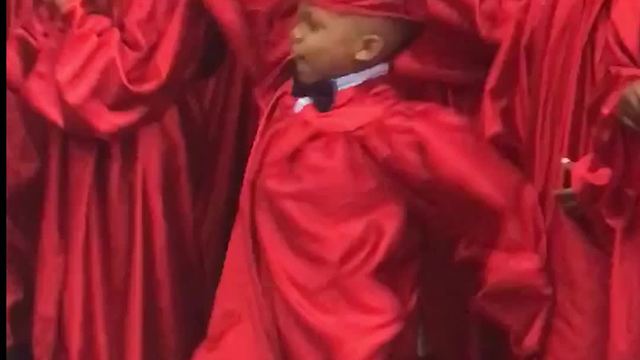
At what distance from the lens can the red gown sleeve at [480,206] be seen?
50.5 inches

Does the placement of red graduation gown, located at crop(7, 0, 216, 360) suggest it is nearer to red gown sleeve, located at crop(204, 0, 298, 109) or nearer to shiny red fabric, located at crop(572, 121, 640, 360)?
red gown sleeve, located at crop(204, 0, 298, 109)

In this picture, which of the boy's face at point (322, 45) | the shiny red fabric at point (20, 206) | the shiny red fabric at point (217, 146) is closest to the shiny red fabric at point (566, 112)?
the boy's face at point (322, 45)

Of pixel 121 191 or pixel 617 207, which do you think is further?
pixel 121 191

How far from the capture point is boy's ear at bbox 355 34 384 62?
135cm

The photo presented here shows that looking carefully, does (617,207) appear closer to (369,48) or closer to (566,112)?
(566,112)

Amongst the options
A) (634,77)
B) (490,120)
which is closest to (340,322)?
(490,120)

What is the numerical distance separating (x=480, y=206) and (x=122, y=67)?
14.4 inches

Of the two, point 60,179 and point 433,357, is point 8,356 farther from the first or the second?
point 433,357

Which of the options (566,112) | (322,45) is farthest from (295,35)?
(566,112)

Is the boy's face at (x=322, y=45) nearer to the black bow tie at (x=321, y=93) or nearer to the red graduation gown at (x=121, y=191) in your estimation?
the black bow tie at (x=321, y=93)

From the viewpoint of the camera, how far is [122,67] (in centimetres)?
144

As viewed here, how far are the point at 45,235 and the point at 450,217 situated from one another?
1.31 ft

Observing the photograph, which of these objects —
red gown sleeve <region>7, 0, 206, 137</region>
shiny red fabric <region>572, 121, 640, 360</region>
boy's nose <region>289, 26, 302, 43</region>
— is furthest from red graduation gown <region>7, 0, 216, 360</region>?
shiny red fabric <region>572, 121, 640, 360</region>

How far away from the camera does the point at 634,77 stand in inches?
48.9
